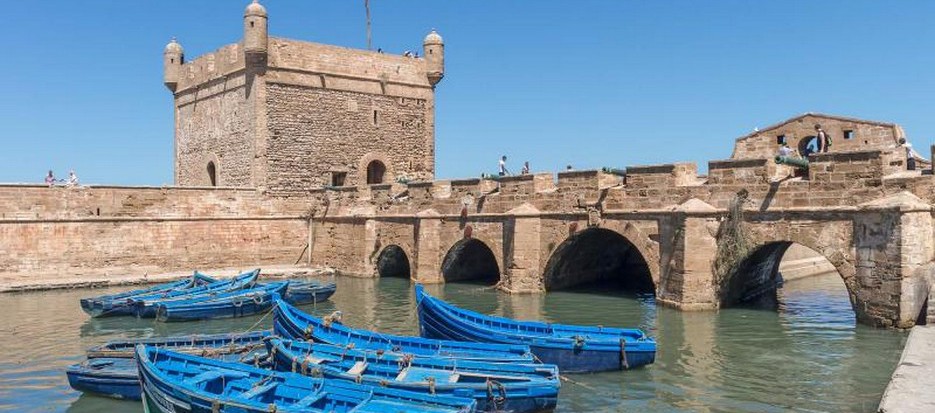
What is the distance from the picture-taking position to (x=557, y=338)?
12492 mm

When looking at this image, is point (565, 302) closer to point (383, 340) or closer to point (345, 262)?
point (383, 340)

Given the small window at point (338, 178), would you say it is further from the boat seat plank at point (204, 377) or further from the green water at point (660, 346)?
the boat seat plank at point (204, 377)

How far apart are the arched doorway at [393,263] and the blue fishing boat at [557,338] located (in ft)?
44.5

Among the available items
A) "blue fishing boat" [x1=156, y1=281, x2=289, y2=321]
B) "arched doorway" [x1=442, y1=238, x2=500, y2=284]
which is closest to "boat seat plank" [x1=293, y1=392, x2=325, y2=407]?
"blue fishing boat" [x1=156, y1=281, x2=289, y2=321]

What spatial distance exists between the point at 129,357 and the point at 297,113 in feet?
63.4

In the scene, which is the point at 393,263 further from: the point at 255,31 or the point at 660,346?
the point at 660,346

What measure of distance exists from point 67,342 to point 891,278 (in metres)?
17.0

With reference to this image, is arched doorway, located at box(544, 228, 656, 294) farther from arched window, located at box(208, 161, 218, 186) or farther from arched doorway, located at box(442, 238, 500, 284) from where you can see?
arched window, located at box(208, 161, 218, 186)

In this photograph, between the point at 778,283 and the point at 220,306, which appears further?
the point at 778,283

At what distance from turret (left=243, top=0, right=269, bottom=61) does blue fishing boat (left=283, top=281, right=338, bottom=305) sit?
1161 cm

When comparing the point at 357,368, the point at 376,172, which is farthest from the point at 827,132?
the point at 376,172

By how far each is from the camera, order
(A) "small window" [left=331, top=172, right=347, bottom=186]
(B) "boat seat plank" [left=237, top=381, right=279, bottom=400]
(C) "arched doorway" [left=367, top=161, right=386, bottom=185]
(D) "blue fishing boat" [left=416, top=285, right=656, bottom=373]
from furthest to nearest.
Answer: (C) "arched doorway" [left=367, top=161, right=386, bottom=185], (A) "small window" [left=331, top=172, right=347, bottom=186], (D) "blue fishing boat" [left=416, top=285, right=656, bottom=373], (B) "boat seat plank" [left=237, top=381, right=279, bottom=400]

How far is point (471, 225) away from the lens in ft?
77.7

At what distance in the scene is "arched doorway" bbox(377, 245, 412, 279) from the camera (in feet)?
90.7
